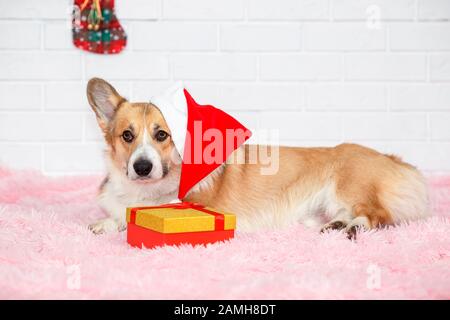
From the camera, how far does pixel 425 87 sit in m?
3.70

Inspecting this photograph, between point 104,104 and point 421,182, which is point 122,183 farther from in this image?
point 421,182

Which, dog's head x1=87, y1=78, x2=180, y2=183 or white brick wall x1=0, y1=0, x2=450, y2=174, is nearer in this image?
dog's head x1=87, y1=78, x2=180, y2=183

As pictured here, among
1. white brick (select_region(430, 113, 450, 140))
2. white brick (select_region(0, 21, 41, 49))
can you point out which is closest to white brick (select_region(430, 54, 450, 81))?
white brick (select_region(430, 113, 450, 140))

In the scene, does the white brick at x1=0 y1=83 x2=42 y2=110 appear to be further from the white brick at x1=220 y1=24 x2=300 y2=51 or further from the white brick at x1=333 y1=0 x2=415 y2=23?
the white brick at x1=333 y1=0 x2=415 y2=23

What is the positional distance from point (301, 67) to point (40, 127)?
176cm

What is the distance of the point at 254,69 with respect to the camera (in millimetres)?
3652

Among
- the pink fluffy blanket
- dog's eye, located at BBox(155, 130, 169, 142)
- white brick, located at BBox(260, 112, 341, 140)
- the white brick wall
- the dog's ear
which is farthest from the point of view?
white brick, located at BBox(260, 112, 341, 140)

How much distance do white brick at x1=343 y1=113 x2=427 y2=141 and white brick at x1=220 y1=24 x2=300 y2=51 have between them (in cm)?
63

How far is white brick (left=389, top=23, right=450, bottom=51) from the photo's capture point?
12.0 feet

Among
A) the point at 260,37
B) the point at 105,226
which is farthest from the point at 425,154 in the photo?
the point at 105,226

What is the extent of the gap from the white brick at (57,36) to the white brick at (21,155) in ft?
2.20

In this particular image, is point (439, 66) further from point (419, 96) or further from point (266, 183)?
point (266, 183)

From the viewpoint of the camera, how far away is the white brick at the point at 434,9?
3.64 meters

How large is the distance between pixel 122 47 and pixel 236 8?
776 millimetres
